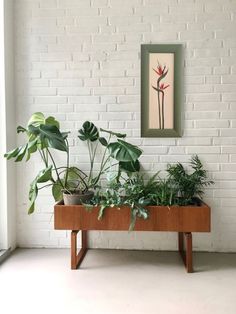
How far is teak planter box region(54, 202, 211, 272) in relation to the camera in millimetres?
2689

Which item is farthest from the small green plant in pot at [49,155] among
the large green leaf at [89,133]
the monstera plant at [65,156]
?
the large green leaf at [89,133]

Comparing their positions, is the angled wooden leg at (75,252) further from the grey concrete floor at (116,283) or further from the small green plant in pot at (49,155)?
the small green plant in pot at (49,155)

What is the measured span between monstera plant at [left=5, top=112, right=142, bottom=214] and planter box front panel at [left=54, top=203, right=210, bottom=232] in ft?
0.45

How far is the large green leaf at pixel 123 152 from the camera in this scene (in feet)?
8.72

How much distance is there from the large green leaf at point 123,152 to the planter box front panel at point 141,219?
0.43m

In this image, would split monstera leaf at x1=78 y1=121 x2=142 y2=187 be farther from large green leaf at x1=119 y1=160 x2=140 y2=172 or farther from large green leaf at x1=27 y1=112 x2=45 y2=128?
large green leaf at x1=27 y1=112 x2=45 y2=128

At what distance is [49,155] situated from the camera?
324cm

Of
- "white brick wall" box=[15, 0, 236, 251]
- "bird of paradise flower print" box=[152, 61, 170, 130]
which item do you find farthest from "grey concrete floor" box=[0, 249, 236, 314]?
"bird of paradise flower print" box=[152, 61, 170, 130]

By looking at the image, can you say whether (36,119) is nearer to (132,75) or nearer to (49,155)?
(49,155)

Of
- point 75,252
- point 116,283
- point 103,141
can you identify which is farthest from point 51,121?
point 116,283

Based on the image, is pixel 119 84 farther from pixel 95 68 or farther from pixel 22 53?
pixel 22 53

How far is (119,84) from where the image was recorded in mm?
3189

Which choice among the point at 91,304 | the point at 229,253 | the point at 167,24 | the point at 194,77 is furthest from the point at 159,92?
the point at 91,304

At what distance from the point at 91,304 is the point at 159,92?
6.43 feet
